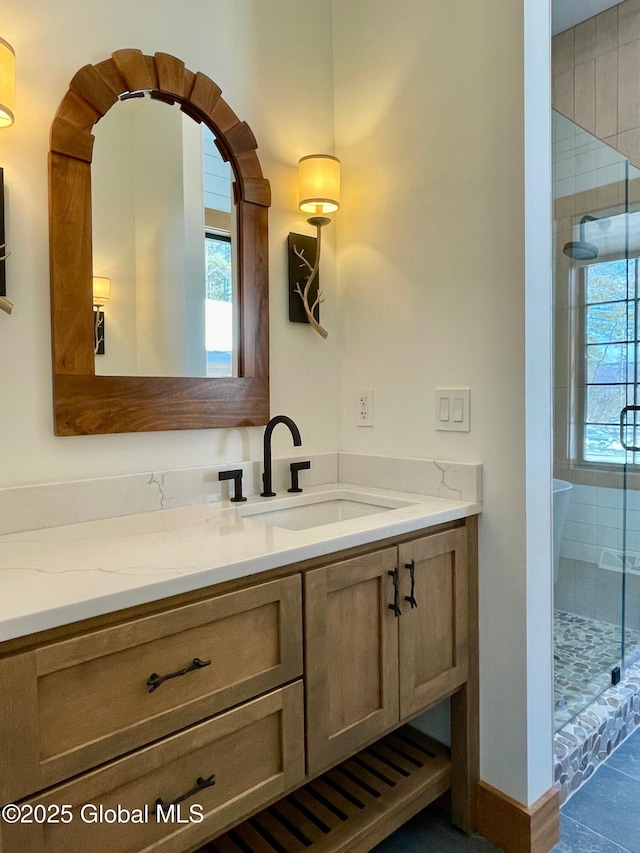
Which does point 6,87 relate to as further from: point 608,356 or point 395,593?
point 608,356

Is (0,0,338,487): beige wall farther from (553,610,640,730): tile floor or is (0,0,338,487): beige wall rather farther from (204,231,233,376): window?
(553,610,640,730): tile floor

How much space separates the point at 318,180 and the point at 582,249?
3.93 feet

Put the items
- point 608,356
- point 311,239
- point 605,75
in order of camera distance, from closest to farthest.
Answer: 1. point 311,239
2. point 608,356
3. point 605,75

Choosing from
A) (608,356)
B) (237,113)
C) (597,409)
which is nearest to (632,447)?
(597,409)

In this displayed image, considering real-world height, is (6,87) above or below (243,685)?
above

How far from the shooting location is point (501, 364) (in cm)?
151

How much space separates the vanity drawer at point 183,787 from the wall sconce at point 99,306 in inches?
35.9

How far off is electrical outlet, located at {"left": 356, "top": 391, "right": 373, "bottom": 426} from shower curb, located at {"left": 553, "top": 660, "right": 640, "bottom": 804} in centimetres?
111

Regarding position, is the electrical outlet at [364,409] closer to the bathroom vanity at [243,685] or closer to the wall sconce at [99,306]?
the bathroom vanity at [243,685]

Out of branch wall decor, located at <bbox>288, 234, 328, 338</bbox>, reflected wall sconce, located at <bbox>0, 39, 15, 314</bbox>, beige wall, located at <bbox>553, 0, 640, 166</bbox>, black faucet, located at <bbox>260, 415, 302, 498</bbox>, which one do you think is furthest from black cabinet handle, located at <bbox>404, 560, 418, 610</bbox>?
beige wall, located at <bbox>553, 0, 640, 166</bbox>

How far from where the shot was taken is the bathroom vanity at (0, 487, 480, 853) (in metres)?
0.85

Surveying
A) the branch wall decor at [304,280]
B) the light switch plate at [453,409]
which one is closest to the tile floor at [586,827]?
the light switch plate at [453,409]

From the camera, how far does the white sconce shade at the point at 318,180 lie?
1.75 m

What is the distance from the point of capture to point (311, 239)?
188 centimetres
